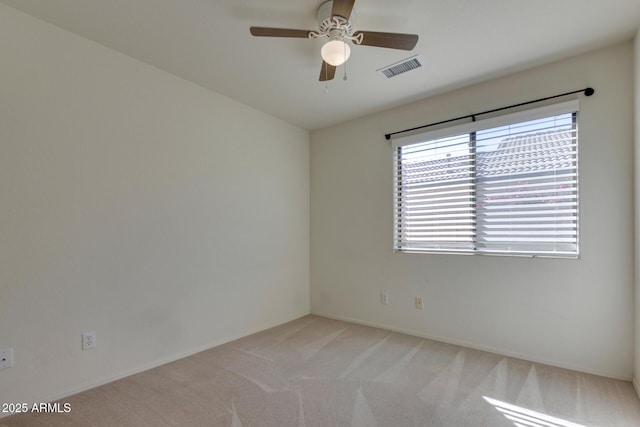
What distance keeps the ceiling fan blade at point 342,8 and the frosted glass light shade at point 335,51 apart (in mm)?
143

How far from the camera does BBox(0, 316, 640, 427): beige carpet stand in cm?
179

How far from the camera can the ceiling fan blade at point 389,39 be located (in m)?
1.77

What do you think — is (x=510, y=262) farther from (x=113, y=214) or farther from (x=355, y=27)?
(x=113, y=214)

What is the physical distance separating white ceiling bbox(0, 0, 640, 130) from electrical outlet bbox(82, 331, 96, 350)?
6.87 feet

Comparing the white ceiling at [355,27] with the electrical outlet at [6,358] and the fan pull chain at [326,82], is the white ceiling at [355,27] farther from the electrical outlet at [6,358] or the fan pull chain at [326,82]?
the electrical outlet at [6,358]

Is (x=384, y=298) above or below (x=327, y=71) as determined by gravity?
below

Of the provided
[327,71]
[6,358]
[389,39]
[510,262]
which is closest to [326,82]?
[327,71]

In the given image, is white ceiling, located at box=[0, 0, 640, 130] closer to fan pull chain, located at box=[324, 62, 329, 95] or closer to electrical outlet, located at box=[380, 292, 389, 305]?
fan pull chain, located at box=[324, 62, 329, 95]

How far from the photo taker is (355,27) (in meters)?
2.08

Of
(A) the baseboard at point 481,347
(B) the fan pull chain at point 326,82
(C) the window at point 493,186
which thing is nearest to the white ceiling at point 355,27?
(B) the fan pull chain at point 326,82

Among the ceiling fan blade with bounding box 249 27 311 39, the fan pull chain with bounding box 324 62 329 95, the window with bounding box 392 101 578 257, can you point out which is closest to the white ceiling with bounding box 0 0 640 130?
the fan pull chain with bounding box 324 62 329 95

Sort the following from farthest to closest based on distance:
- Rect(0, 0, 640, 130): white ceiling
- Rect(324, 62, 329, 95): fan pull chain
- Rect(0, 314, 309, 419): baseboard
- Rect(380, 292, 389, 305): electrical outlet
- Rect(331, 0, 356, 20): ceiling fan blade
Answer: Rect(380, 292, 389, 305): electrical outlet < Rect(324, 62, 329, 95): fan pull chain < Rect(0, 314, 309, 419): baseboard < Rect(0, 0, 640, 130): white ceiling < Rect(331, 0, 356, 20): ceiling fan blade

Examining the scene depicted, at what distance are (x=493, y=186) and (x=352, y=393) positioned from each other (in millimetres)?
2121

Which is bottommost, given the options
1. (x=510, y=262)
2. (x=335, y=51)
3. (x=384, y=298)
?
(x=384, y=298)
